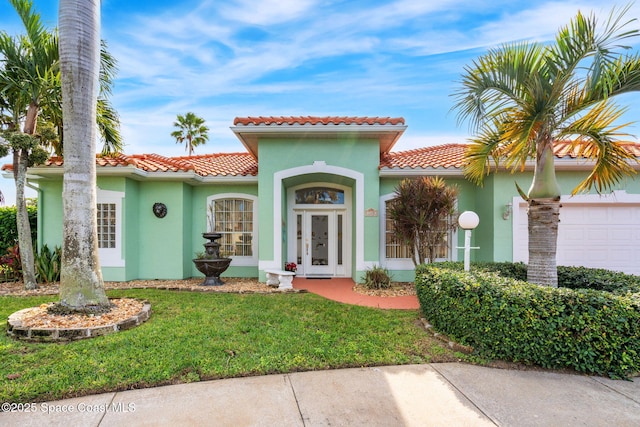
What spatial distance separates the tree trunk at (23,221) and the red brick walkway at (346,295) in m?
7.79

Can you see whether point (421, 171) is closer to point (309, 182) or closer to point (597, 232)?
point (309, 182)

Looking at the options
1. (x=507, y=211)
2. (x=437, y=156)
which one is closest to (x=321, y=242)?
(x=437, y=156)

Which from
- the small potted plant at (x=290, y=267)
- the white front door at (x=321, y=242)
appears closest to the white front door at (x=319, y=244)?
the white front door at (x=321, y=242)

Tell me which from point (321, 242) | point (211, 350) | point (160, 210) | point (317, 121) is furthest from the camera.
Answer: point (321, 242)

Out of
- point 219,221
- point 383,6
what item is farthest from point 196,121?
point 383,6

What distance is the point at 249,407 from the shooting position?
338cm

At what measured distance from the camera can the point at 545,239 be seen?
5566 millimetres

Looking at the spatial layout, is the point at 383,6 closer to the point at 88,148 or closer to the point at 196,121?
the point at 88,148

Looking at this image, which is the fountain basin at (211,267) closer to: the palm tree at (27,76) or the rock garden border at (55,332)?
the rock garden border at (55,332)

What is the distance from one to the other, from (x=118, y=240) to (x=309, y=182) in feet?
22.2

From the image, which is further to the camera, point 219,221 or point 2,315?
point 219,221

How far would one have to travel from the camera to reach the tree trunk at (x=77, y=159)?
5793mm

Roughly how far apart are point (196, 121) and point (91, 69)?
22.8m

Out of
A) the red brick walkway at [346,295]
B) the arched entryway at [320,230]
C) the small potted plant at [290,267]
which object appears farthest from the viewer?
the arched entryway at [320,230]
